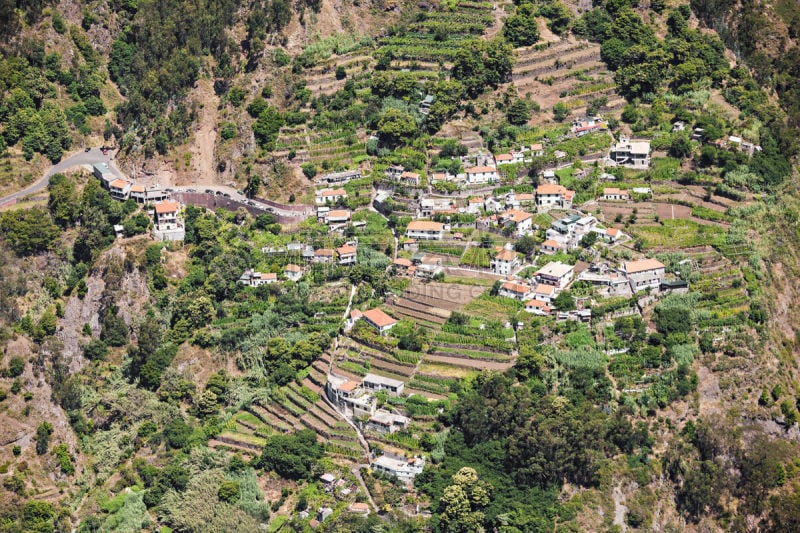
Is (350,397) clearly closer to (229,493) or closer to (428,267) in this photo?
(229,493)

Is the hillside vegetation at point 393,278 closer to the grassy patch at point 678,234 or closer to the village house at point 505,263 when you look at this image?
the grassy patch at point 678,234

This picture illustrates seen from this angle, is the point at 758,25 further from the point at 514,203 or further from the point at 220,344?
the point at 220,344

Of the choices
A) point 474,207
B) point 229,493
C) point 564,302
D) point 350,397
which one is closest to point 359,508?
point 350,397

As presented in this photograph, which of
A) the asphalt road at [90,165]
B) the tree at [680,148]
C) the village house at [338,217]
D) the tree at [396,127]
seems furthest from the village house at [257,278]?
the tree at [680,148]

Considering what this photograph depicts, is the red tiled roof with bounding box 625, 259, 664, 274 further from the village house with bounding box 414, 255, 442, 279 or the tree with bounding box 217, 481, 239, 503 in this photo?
the tree with bounding box 217, 481, 239, 503

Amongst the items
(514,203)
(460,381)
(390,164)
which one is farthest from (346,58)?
(460,381)

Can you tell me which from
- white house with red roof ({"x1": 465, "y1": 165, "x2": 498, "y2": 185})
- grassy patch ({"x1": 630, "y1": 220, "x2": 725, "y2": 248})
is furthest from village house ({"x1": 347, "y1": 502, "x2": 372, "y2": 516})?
white house with red roof ({"x1": 465, "y1": 165, "x2": 498, "y2": 185})
